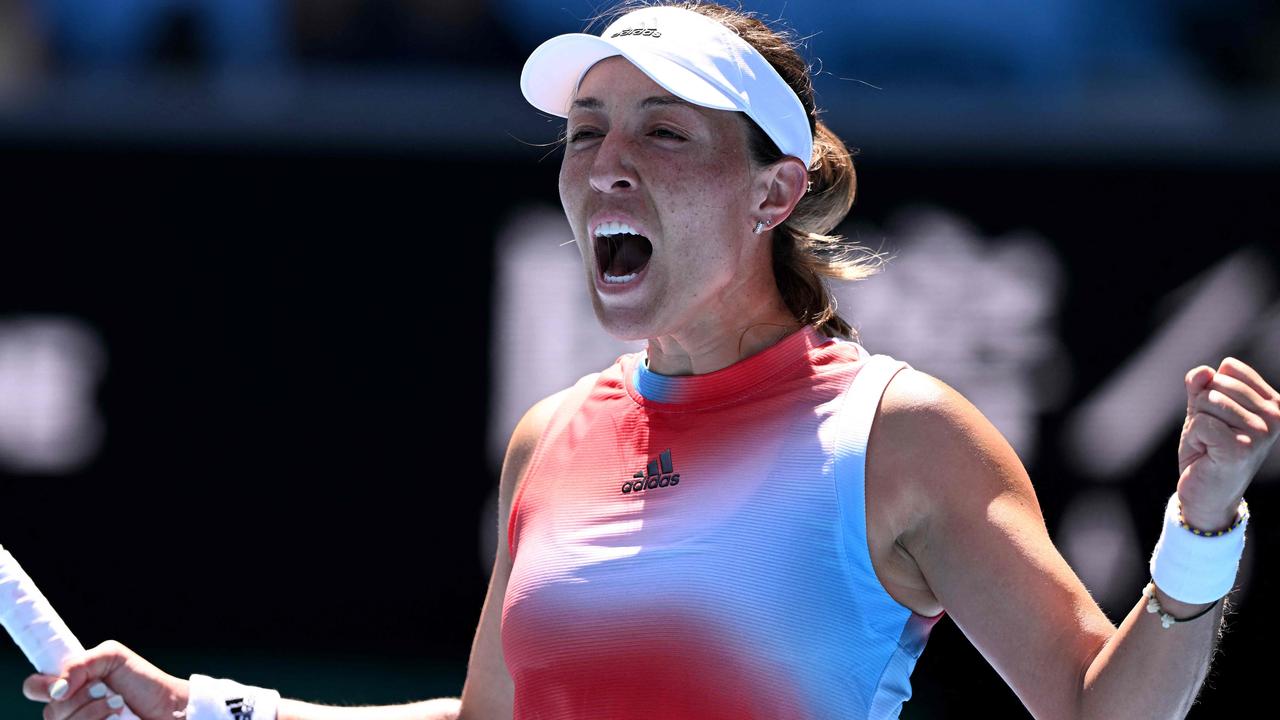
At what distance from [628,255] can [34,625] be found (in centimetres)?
99

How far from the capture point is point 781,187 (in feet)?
8.33

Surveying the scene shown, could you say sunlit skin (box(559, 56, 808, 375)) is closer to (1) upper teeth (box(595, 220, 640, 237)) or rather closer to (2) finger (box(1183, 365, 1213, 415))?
(1) upper teeth (box(595, 220, 640, 237))

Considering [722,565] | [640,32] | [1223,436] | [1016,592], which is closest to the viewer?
[1223,436]

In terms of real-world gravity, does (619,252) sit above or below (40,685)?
above

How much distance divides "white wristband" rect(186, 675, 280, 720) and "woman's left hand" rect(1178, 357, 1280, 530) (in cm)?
135

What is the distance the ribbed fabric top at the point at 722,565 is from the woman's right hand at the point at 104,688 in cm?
51

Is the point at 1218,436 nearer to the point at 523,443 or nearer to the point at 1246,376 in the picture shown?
the point at 1246,376

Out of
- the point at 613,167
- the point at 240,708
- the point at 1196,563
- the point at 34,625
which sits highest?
the point at 613,167

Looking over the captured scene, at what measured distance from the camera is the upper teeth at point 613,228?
244 cm

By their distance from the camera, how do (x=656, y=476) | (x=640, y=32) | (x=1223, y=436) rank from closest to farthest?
(x=1223, y=436) < (x=656, y=476) < (x=640, y=32)

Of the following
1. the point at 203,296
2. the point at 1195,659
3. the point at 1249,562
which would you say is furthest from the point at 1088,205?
the point at 1195,659

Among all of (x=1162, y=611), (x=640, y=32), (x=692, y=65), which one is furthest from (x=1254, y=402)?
(x=640, y=32)

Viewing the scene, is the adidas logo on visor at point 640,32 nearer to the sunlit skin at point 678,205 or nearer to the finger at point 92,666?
the sunlit skin at point 678,205

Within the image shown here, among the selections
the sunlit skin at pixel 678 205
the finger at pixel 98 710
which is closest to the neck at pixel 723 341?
the sunlit skin at pixel 678 205
